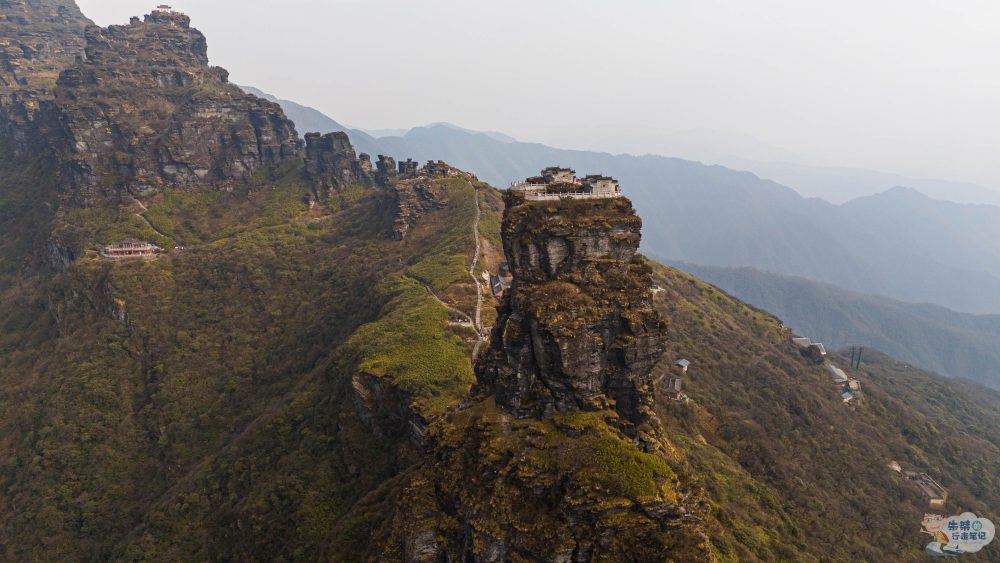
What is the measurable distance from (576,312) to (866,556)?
68.5 meters

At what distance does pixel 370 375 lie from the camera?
A: 220ft

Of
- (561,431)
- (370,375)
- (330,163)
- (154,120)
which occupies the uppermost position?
(154,120)

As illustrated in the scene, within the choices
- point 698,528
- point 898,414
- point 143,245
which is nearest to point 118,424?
point 143,245

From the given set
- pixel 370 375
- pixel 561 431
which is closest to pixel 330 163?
pixel 370 375

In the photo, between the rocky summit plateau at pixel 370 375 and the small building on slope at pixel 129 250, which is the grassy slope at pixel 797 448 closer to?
the rocky summit plateau at pixel 370 375

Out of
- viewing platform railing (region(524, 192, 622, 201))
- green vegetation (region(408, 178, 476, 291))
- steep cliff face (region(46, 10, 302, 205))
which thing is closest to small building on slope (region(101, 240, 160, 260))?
steep cliff face (region(46, 10, 302, 205))

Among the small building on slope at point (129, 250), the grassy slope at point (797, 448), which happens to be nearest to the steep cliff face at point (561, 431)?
the grassy slope at point (797, 448)

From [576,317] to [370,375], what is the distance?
122ft

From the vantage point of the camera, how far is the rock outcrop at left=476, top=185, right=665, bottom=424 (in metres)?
40.0

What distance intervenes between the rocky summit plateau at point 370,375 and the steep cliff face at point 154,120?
2.91ft

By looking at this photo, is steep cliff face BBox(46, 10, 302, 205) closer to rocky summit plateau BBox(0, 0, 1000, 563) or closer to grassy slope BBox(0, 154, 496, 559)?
rocky summit plateau BBox(0, 0, 1000, 563)

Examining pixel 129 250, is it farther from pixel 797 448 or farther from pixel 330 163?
pixel 797 448

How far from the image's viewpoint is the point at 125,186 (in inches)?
5812

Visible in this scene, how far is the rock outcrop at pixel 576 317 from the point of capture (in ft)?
131
